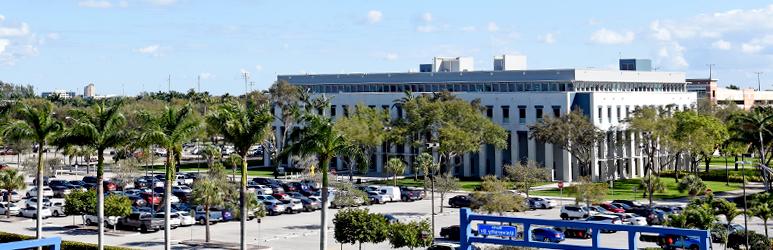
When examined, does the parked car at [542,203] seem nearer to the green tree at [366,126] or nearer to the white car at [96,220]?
the green tree at [366,126]

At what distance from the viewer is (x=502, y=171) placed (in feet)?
337

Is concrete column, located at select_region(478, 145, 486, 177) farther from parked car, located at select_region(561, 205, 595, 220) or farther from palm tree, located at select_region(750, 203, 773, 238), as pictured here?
palm tree, located at select_region(750, 203, 773, 238)

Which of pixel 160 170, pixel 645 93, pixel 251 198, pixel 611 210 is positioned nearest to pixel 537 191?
pixel 611 210

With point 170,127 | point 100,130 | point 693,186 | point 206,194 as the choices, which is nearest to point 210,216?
point 206,194

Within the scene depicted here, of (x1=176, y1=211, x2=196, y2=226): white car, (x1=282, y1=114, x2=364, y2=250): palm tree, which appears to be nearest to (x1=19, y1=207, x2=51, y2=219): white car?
(x1=176, y1=211, x2=196, y2=226): white car

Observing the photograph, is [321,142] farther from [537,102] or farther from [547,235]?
[537,102]

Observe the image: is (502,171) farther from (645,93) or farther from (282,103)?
(282,103)

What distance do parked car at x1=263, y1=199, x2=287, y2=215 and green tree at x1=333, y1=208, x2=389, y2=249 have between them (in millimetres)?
24228

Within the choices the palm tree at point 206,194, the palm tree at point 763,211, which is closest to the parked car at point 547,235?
the palm tree at point 763,211

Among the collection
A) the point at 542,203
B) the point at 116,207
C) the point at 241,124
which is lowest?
the point at 542,203

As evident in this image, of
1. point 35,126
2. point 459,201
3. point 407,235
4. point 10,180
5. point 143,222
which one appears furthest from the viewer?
point 459,201

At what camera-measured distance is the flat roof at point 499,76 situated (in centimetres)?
10519

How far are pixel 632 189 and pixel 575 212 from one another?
2403 cm

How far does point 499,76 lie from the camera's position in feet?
361
